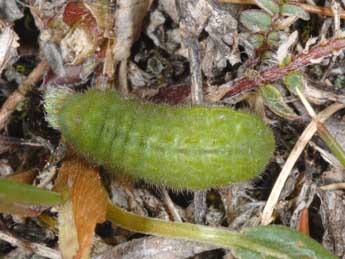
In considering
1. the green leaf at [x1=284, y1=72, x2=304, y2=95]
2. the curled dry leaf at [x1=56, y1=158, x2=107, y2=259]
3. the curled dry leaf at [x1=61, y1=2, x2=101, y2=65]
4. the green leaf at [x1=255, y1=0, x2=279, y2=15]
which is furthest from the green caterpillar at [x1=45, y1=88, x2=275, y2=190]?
the green leaf at [x1=255, y1=0, x2=279, y2=15]

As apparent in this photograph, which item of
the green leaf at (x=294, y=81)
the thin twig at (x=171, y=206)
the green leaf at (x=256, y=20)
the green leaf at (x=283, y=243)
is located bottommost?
the thin twig at (x=171, y=206)

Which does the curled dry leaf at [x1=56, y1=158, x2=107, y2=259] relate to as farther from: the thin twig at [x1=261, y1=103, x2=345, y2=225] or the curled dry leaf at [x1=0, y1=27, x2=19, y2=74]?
the thin twig at [x1=261, y1=103, x2=345, y2=225]

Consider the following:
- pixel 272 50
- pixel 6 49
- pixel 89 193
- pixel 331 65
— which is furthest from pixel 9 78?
pixel 331 65

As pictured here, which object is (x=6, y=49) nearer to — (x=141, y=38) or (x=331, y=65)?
(x=141, y=38)

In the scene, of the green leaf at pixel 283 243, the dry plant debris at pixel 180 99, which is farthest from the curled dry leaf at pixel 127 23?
the green leaf at pixel 283 243

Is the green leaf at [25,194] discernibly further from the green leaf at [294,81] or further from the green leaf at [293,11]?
the green leaf at [293,11]

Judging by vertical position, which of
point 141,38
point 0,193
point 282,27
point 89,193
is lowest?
point 89,193

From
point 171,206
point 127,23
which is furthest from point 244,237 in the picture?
point 127,23
